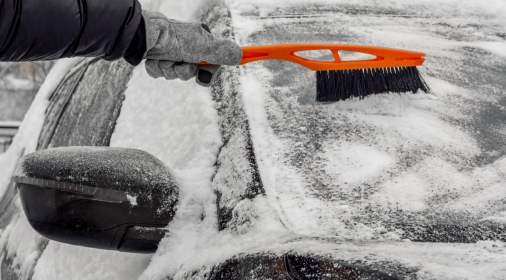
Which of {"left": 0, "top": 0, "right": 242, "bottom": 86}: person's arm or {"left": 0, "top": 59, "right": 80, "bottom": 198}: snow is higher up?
{"left": 0, "top": 0, "right": 242, "bottom": 86}: person's arm

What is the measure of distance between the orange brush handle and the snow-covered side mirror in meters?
0.54

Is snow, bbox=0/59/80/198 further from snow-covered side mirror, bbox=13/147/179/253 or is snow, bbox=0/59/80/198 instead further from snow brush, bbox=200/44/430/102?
snow-covered side mirror, bbox=13/147/179/253

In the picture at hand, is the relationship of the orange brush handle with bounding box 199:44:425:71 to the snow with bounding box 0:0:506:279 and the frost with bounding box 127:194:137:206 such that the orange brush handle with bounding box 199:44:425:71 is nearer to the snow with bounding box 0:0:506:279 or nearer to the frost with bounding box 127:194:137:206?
the snow with bounding box 0:0:506:279

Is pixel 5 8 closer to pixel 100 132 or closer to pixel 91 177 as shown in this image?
pixel 91 177

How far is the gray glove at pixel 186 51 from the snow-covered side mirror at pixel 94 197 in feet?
1.37

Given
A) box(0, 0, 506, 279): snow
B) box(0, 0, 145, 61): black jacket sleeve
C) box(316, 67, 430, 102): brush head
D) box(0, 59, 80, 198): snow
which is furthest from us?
box(0, 59, 80, 198): snow

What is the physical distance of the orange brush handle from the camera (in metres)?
1.74

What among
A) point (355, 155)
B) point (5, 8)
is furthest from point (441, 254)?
point (5, 8)

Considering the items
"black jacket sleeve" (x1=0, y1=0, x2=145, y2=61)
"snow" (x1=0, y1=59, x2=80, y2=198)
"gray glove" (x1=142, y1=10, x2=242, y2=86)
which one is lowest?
"snow" (x1=0, y1=59, x2=80, y2=198)

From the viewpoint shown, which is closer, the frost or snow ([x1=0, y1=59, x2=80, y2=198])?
the frost

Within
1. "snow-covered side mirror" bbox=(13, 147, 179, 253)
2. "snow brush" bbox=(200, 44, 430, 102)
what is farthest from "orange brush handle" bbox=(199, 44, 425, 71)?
"snow-covered side mirror" bbox=(13, 147, 179, 253)

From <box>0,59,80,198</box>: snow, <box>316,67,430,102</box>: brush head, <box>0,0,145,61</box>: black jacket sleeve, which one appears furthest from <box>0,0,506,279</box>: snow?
<box>0,59,80,198</box>: snow

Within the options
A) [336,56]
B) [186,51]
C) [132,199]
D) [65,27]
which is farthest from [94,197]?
[336,56]

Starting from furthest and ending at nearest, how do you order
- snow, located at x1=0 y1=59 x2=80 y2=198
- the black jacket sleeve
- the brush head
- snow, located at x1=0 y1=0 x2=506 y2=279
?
snow, located at x1=0 y1=59 x2=80 y2=198
the brush head
the black jacket sleeve
snow, located at x1=0 y1=0 x2=506 y2=279
